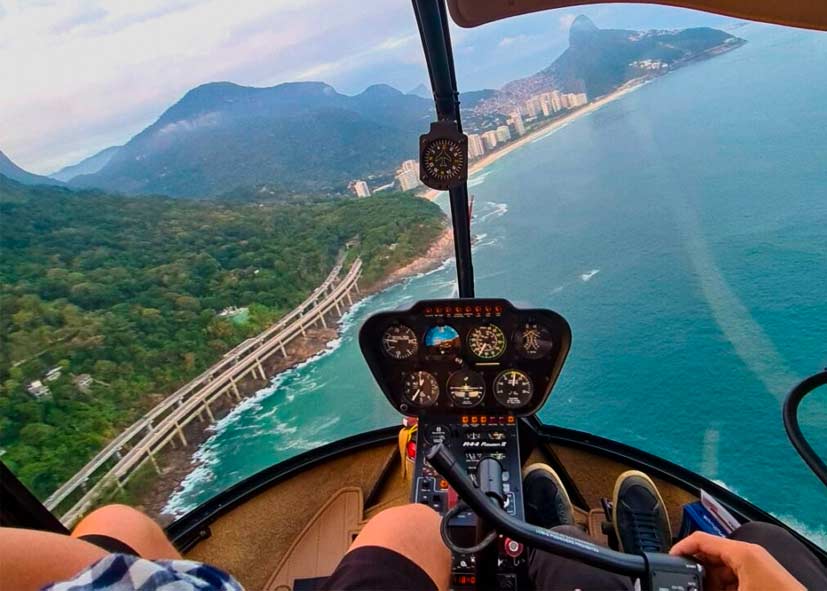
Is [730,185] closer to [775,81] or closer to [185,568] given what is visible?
[775,81]

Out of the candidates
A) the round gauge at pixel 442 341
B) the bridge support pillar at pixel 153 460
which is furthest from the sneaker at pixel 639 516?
the bridge support pillar at pixel 153 460

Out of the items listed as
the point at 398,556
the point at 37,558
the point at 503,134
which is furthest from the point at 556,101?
the point at 37,558

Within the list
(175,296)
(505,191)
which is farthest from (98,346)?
(505,191)

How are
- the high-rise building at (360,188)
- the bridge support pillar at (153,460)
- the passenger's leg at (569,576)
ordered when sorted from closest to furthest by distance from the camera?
the passenger's leg at (569,576) < the bridge support pillar at (153,460) < the high-rise building at (360,188)

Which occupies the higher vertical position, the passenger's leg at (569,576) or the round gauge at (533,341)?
the round gauge at (533,341)

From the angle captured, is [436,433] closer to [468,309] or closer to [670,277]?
[468,309]

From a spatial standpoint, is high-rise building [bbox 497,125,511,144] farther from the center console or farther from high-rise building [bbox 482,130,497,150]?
the center console

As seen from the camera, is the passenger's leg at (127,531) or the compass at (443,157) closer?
the passenger's leg at (127,531)

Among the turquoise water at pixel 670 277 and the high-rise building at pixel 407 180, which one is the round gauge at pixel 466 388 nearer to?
the turquoise water at pixel 670 277
